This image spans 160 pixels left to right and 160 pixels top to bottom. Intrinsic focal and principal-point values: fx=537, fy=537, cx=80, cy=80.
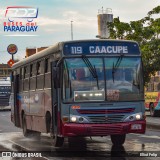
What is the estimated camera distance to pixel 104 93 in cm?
1410

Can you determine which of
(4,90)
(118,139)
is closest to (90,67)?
(118,139)

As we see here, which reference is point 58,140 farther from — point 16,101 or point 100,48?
point 16,101

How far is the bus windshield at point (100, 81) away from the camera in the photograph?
14.1 meters

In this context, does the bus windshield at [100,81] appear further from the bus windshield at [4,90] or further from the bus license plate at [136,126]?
the bus windshield at [4,90]

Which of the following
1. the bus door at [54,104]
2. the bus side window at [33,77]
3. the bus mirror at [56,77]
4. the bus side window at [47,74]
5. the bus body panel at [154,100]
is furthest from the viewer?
the bus body panel at [154,100]

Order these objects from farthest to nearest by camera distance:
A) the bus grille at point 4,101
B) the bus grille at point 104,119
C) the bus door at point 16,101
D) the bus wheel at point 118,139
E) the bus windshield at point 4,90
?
1. the bus grille at point 4,101
2. the bus windshield at point 4,90
3. the bus door at point 16,101
4. the bus wheel at point 118,139
5. the bus grille at point 104,119

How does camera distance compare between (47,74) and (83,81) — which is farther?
(47,74)


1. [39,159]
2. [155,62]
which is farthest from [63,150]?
[155,62]

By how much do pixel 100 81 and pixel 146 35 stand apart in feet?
88.1

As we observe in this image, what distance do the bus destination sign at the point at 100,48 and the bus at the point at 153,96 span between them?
20011 mm

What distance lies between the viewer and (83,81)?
14078 millimetres

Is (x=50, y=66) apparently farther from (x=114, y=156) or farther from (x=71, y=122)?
(x=114, y=156)

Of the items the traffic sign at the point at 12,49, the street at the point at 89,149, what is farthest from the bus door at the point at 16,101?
the traffic sign at the point at 12,49

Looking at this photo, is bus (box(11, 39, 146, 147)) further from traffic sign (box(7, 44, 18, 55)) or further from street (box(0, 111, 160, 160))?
traffic sign (box(7, 44, 18, 55))
